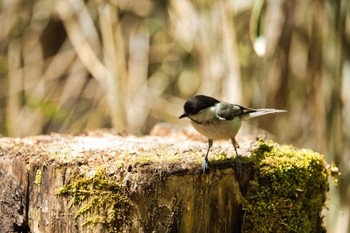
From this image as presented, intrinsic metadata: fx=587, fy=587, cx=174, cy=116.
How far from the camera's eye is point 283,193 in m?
2.62

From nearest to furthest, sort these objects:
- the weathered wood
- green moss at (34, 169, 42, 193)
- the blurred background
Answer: the weathered wood < green moss at (34, 169, 42, 193) < the blurred background

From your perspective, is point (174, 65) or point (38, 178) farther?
point (174, 65)

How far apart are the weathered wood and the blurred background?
3.78 ft

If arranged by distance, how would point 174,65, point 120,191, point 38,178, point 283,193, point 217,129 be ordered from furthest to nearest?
point 174,65
point 217,129
point 283,193
point 38,178
point 120,191

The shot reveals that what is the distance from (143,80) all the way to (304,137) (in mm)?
1711

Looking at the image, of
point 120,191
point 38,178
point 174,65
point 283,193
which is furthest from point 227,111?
point 174,65

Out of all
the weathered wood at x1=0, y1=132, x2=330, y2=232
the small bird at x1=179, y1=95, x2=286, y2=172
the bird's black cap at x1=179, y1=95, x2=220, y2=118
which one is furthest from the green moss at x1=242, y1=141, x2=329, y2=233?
the bird's black cap at x1=179, y1=95, x2=220, y2=118

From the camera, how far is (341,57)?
402cm

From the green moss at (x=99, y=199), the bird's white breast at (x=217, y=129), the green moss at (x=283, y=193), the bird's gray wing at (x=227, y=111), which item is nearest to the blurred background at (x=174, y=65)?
the bird's gray wing at (x=227, y=111)

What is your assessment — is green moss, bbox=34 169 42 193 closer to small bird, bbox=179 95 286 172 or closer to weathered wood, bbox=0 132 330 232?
weathered wood, bbox=0 132 330 232

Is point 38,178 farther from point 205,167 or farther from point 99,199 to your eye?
point 205,167

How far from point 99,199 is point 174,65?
3.86 meters

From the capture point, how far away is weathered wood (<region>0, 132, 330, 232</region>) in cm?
231

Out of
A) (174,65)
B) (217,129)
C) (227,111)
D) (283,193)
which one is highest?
(174,65)
